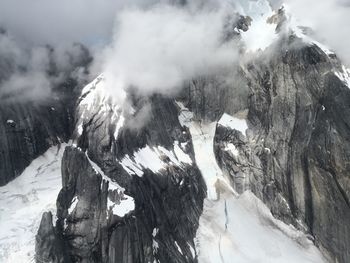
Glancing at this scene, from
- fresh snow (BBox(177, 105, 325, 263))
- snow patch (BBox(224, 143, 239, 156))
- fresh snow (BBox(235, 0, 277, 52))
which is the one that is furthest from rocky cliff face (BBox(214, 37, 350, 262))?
fresh snow (BBox(235, 0, 277, 52))

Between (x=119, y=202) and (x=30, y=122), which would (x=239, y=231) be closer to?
(x=119, y=202)

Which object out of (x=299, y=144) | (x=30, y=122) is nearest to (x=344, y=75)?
(x=299, y=144)

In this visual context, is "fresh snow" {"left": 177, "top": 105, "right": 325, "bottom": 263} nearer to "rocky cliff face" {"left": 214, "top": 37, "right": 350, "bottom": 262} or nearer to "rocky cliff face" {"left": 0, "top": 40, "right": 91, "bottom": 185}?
"rocky cliff face" {"left": 214, "top": 37, "right": 350, "bottom": 262}

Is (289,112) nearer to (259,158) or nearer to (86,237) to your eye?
(259,158)

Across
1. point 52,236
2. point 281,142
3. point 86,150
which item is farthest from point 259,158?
point 52,236

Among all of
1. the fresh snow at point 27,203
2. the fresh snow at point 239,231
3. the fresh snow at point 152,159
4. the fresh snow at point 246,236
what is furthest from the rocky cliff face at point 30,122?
the fresh snow at point 246,236

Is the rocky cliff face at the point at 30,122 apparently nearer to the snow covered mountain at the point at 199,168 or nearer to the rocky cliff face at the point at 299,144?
the snow covered mountain at the point at 199,168
